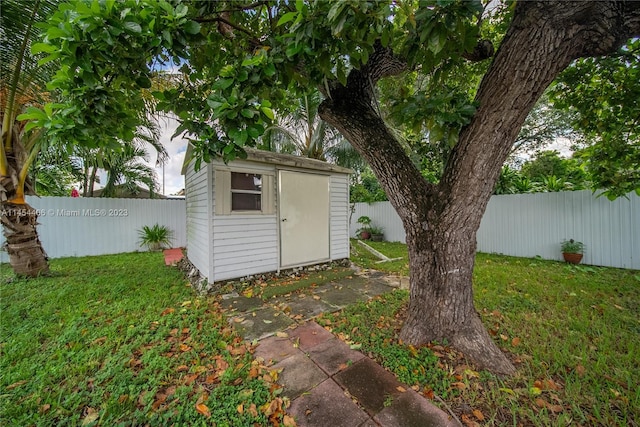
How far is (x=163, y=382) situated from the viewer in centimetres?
182

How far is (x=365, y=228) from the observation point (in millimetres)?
9484

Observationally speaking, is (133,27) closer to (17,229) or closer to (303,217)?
(303,217)

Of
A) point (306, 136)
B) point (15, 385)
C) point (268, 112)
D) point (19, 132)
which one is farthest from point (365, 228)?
point (19, 132)

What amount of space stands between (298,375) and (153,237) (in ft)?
24.0

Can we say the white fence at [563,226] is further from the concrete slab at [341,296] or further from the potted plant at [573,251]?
the concrete slab at [341,296]

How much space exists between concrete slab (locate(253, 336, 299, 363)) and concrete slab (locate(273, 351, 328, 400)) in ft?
0.22

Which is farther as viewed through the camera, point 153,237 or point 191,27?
point 153,237

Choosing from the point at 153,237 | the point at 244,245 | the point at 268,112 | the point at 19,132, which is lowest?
the point at 153,237

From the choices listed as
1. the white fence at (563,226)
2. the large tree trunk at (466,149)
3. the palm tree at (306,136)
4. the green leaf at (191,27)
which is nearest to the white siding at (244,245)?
the large tree trunk at (466,149)

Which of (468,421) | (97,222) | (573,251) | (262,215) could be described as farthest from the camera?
(97,222)

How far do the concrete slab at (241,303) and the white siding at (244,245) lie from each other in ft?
1.69

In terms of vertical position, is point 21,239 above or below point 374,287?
above

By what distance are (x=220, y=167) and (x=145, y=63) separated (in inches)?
88.0

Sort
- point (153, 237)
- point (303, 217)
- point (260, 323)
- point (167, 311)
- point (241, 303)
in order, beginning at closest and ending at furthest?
1. point (260, 323)
2. point (167, 311)
3. point (241, 303)
4. point (303, 217)
5. point (153, 237)
